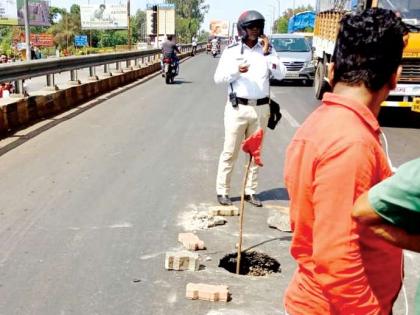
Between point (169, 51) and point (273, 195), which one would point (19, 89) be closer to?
point (273, 195)

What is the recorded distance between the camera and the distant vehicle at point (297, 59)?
18828mm

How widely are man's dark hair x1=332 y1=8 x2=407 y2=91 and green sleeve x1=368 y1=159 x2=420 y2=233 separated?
16.6 inches

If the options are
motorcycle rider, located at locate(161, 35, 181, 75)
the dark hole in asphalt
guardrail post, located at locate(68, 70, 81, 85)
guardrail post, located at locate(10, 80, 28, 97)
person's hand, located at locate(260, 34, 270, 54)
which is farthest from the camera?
motorcycle rider, located at locate(161, 35, 181, 75)

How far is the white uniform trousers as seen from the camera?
17.5 ft

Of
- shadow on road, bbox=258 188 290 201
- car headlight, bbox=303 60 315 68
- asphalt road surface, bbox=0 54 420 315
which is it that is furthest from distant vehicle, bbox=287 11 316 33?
shadow on road, bbox=258 188 290 201

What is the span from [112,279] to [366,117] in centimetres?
262

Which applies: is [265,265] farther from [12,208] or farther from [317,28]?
[317,28]

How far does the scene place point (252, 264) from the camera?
4105 mm

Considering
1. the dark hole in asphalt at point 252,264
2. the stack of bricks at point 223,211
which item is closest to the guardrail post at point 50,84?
the stack of bricks at point 223,211

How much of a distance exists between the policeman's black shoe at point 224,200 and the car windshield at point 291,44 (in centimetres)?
1556

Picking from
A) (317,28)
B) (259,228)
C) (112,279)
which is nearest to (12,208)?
(112,279)

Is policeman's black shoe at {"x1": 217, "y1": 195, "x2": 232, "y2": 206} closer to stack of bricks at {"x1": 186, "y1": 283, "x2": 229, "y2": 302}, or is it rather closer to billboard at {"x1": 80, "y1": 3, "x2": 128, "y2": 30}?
stack of bricks at {"x1": 186, "y1": 283, "x2": 229, "y2": 302}

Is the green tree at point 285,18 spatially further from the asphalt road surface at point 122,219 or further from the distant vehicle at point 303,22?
the asphalt road surface at point 122,219

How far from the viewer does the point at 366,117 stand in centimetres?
159
